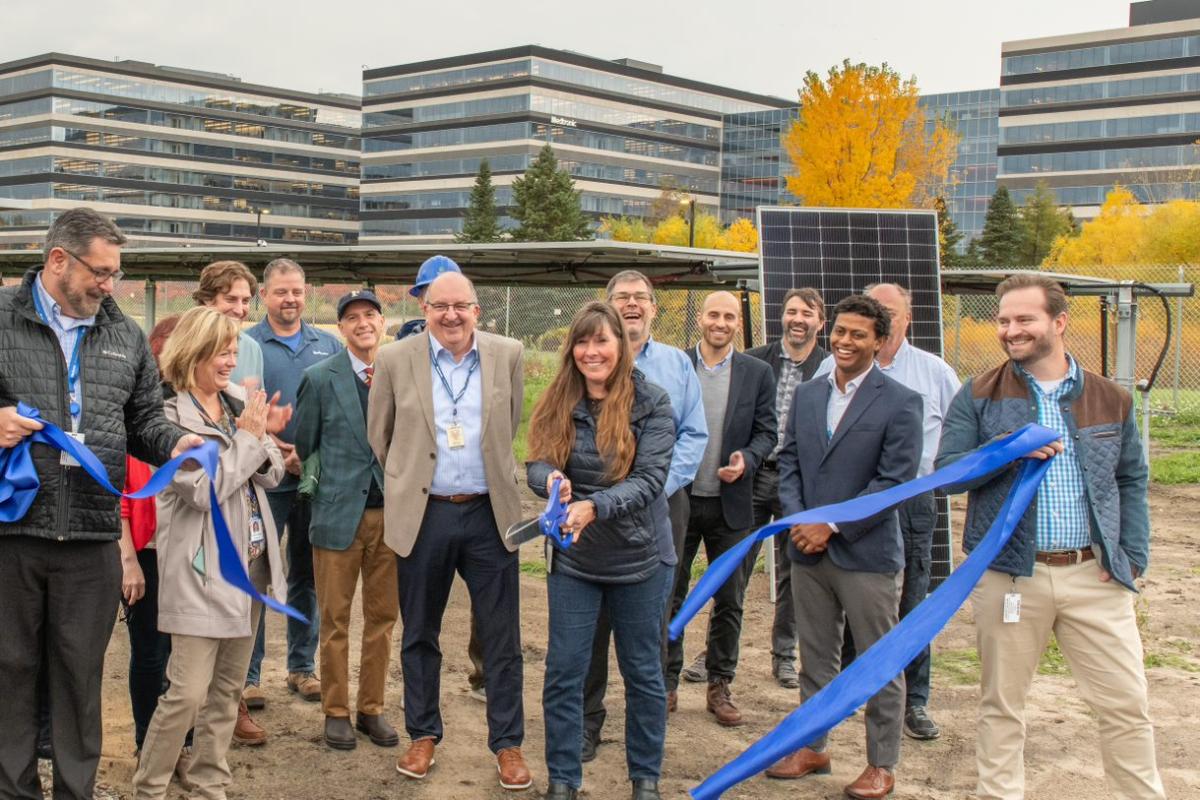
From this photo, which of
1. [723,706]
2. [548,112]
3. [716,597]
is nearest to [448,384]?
[716,597]

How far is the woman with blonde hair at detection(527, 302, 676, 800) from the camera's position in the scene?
4.66 m

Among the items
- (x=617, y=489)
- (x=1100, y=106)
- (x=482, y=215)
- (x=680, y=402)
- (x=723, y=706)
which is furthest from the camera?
(x=1100, y=106)

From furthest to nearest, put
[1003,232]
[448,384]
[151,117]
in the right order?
[151,117] → [1003,232] → [448,384]

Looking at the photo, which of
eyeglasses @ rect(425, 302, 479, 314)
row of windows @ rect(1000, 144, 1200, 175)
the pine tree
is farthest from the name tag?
row of windows @ rect(1000, 144, 1200, 175)

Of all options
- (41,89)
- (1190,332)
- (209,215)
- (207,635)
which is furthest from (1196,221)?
(41,89)

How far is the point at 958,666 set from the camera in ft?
23.0

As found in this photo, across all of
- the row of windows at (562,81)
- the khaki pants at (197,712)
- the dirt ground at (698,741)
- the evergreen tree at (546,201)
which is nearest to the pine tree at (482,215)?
the evergreen tree at (546,201)

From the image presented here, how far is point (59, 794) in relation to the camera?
4199mm

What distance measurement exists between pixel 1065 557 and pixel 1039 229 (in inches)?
2646

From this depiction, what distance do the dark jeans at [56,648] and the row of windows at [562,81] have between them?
96.1m

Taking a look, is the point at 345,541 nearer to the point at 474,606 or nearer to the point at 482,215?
the point at 474,606

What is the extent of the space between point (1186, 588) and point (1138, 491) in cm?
539

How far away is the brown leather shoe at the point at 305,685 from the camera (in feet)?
20.0

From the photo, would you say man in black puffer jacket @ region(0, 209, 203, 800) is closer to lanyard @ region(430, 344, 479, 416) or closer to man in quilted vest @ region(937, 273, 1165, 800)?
lanyard @ region(430, 344, 479, 416)
